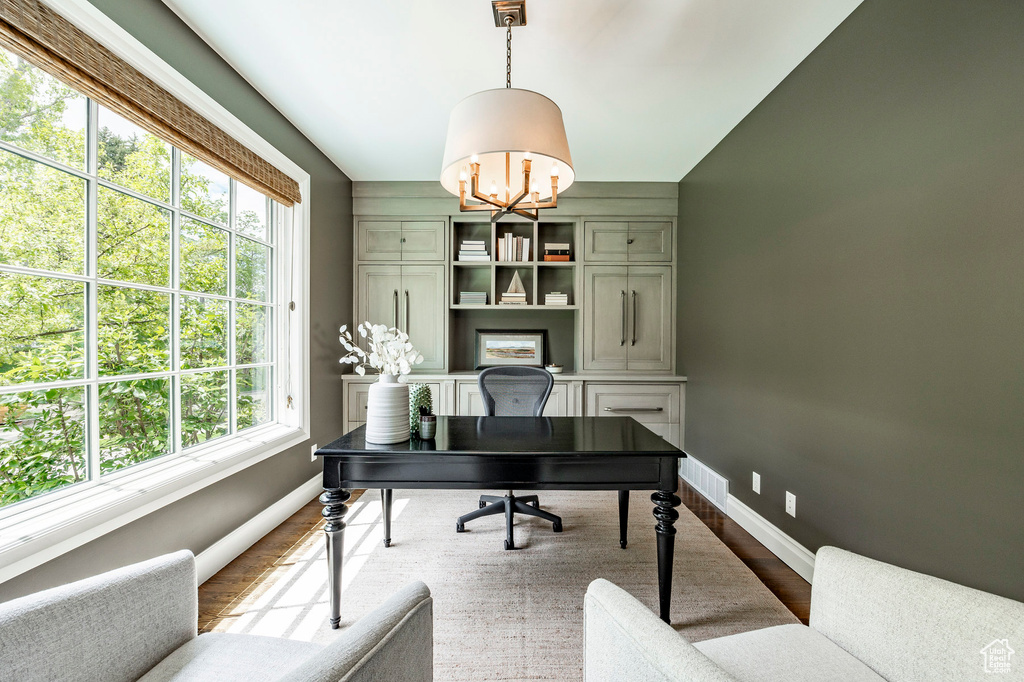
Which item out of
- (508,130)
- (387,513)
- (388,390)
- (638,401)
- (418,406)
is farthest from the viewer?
(638,401)

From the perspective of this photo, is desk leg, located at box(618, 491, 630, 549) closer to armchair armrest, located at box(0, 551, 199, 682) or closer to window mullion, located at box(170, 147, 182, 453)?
armchair armrest, located at box(0, 551, 199, 682)

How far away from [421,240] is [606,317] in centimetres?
178

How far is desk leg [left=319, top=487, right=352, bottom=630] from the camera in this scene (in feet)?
5.26

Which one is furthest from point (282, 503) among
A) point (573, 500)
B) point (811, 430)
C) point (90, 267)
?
point (811, 430)

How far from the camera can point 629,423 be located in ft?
7.19

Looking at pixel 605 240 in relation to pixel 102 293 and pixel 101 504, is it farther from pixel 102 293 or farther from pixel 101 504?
pixel 101 504

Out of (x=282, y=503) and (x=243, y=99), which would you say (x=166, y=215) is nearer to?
(x=243, y=99)

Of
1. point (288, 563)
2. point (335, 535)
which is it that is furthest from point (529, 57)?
point (288, 563)

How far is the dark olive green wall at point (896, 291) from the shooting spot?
1.26 m

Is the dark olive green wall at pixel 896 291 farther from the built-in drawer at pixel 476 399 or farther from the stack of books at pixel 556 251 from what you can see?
the stack of books at pixel 556 251

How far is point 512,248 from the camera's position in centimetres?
384

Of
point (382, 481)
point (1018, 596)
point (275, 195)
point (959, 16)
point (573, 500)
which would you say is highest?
point (959, 16)

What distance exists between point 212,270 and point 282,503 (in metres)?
1.44

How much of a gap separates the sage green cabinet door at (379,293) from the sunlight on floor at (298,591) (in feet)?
5.87
